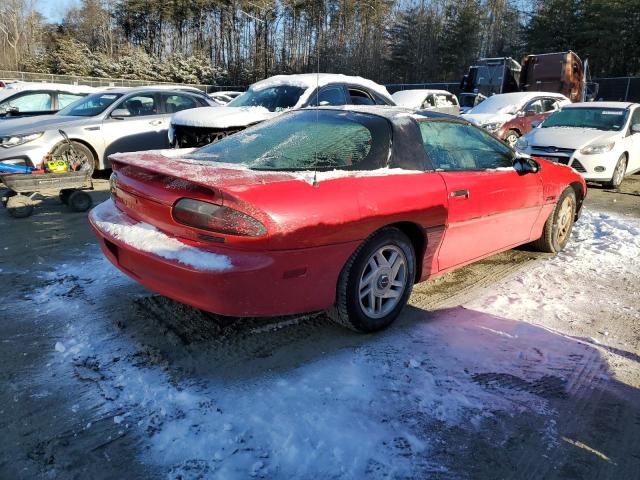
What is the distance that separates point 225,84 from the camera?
46.3m

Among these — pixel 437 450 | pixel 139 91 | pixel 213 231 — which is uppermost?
pixel 139 91

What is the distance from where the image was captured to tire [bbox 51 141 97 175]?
7.26 metres

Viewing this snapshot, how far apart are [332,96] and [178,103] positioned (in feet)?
10.8

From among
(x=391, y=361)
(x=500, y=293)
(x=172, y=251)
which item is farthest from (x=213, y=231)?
(x=500, y=293)

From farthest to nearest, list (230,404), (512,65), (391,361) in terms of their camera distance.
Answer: (512,65) → (391,361) → (230,404)

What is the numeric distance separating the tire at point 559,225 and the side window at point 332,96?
153 inches

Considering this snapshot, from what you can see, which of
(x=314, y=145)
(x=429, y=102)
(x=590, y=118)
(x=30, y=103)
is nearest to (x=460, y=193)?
(x=314, y=145)

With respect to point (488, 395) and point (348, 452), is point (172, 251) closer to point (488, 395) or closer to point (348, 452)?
point (348, 452)

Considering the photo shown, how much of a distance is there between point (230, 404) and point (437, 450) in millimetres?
996

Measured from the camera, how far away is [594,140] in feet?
28.8

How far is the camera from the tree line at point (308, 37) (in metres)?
21.8

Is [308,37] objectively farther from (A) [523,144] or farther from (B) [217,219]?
(B) [217,219]

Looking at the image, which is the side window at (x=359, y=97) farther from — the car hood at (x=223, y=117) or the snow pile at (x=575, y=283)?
the snow pile at (x=575, y=283)

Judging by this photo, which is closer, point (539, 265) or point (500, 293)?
point (500, 293)
